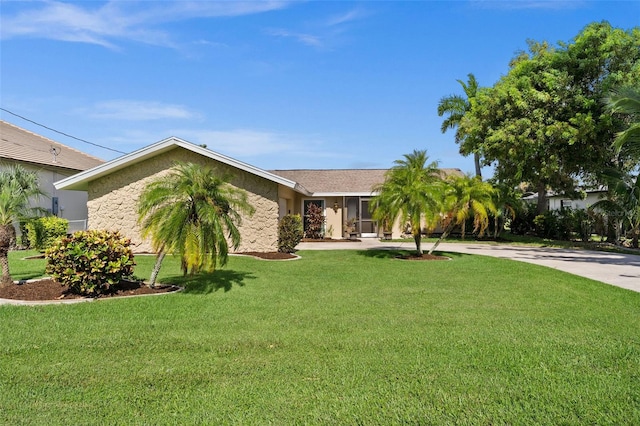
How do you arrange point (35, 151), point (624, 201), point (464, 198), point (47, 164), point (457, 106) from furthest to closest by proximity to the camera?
point (457, 106), point (35, 151), point (47, 164), point (624, 201), point (464, 198)

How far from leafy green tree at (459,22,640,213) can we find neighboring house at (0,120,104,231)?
2137 centimetres

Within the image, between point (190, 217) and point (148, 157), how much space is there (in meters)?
9.28

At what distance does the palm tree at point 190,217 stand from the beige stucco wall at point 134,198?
799 centimetres

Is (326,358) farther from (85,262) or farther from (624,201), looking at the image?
(624,201)

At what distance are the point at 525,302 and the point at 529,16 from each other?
9.64 m

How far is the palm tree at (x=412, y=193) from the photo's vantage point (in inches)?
578

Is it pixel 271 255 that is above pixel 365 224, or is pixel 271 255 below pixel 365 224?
below

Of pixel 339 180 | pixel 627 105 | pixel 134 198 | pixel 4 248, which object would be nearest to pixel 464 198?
pixel 627 105

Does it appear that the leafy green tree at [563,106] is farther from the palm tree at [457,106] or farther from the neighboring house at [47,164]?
the neighboring house at [47,164]

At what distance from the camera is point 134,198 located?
55.4ft

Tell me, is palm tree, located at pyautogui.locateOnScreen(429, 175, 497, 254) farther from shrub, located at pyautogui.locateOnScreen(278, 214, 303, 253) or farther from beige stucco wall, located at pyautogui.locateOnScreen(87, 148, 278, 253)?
beige stucco wall, located at pyautogui.locateOnScreen(87, 148, 278, 253)

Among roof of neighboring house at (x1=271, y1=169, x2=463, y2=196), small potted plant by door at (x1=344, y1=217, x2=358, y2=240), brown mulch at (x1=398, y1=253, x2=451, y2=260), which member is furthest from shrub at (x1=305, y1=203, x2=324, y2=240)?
brown mulch at (x1=398, y1=253, x2=451, y2=260)

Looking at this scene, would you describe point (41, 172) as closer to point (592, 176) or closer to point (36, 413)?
point (36, 413)

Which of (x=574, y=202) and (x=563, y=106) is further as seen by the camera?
(x=574, y=202)
